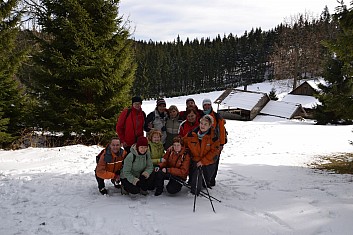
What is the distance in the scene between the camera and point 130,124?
664 cm

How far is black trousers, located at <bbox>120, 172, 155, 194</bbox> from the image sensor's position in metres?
5.65

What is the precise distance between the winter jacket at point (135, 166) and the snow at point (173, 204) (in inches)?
16.7

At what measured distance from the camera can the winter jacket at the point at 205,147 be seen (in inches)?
229

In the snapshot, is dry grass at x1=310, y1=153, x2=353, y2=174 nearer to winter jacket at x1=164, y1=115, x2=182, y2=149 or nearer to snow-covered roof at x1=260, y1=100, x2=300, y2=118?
winter jacket at x1=164, y1=115, x2=182, y2=149

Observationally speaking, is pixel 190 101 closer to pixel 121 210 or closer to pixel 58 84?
pixel 121 210

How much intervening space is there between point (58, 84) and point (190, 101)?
6.56 meters

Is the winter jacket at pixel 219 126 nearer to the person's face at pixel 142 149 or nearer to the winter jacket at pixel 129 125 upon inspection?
A: the person's face at pixel 142 149

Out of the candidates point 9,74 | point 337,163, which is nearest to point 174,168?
point 337,163

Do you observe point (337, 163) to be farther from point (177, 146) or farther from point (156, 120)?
point (177, 146)

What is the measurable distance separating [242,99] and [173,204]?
110 feet

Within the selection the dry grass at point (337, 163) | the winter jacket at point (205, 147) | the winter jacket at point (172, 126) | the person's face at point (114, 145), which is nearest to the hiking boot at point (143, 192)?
the person's face at point (114, 145)

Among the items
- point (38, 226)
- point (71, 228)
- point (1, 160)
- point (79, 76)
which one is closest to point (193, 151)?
point (71, 228)

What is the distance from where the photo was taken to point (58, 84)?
442 inches

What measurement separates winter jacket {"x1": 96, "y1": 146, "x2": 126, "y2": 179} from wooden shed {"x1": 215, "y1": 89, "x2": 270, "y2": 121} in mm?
31235
